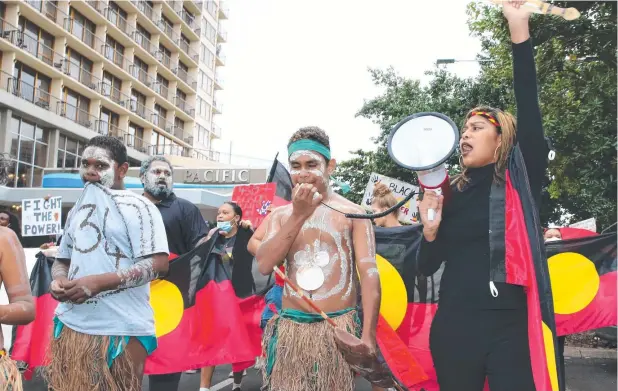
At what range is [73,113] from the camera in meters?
36.7

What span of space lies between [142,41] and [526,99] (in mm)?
45323

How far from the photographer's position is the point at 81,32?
1481 inches

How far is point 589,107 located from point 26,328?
896cm

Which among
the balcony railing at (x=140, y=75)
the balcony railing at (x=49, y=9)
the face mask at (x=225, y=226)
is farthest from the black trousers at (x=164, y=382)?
the balcony railing at (x=140, y=75)

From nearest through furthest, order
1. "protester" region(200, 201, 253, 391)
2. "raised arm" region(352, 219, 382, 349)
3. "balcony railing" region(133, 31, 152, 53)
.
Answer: "raised arm" region(352, 219, 382, 349) → "protester" region(200, 201, 253, 391) → "balcony railing" region(133, 31, 152, 53)

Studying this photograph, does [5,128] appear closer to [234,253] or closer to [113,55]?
[113,55]

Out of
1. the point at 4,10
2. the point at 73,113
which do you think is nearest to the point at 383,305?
the point at 4,10

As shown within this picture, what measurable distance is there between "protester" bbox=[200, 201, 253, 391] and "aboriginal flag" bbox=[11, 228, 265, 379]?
0.02m

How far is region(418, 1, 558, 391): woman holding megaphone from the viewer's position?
8.31 feet

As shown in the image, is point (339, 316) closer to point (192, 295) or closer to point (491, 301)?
point (491, 301)

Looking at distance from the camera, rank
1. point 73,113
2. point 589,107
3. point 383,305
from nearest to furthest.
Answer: point 383,305 → point 589,107 → point 73,113

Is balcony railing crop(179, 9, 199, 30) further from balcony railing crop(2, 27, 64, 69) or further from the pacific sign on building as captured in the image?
the pacific sign on building

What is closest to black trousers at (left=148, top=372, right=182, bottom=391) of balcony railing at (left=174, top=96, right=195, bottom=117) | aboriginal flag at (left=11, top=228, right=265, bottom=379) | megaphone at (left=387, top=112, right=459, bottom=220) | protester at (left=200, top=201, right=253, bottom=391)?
aboriginal flag at (left=11, top=228, right=265, bottom=379)

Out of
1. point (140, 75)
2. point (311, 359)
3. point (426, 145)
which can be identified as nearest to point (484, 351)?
point (311, 359)
